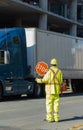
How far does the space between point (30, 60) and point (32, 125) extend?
1269cm

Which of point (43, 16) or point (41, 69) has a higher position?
point (43, 16)

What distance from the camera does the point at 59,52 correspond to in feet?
101

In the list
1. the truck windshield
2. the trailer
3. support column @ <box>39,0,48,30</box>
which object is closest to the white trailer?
the trailer

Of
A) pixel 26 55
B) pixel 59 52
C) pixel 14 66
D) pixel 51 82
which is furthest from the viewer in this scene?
pixel 59 52

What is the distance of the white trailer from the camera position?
2736 cm

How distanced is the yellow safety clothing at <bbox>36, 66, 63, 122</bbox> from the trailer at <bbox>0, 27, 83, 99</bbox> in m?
9.65

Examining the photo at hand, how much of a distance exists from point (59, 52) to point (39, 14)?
26.0 metres

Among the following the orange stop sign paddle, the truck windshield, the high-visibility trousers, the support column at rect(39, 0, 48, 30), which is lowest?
the high-visibility trousers

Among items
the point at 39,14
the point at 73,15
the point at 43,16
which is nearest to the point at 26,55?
the point at 43,16

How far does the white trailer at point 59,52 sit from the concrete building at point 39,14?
47.8 ft

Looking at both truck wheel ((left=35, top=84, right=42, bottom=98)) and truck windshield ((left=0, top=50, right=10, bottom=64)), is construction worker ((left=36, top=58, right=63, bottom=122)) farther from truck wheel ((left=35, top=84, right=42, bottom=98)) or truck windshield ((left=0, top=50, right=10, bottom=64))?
truck wheel ((left=35, top=84, right=42, bottom=98))

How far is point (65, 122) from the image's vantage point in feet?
50.6

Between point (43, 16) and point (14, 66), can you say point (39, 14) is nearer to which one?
point (43, 16)

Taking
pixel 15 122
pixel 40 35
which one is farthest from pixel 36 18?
pixel 15 122
